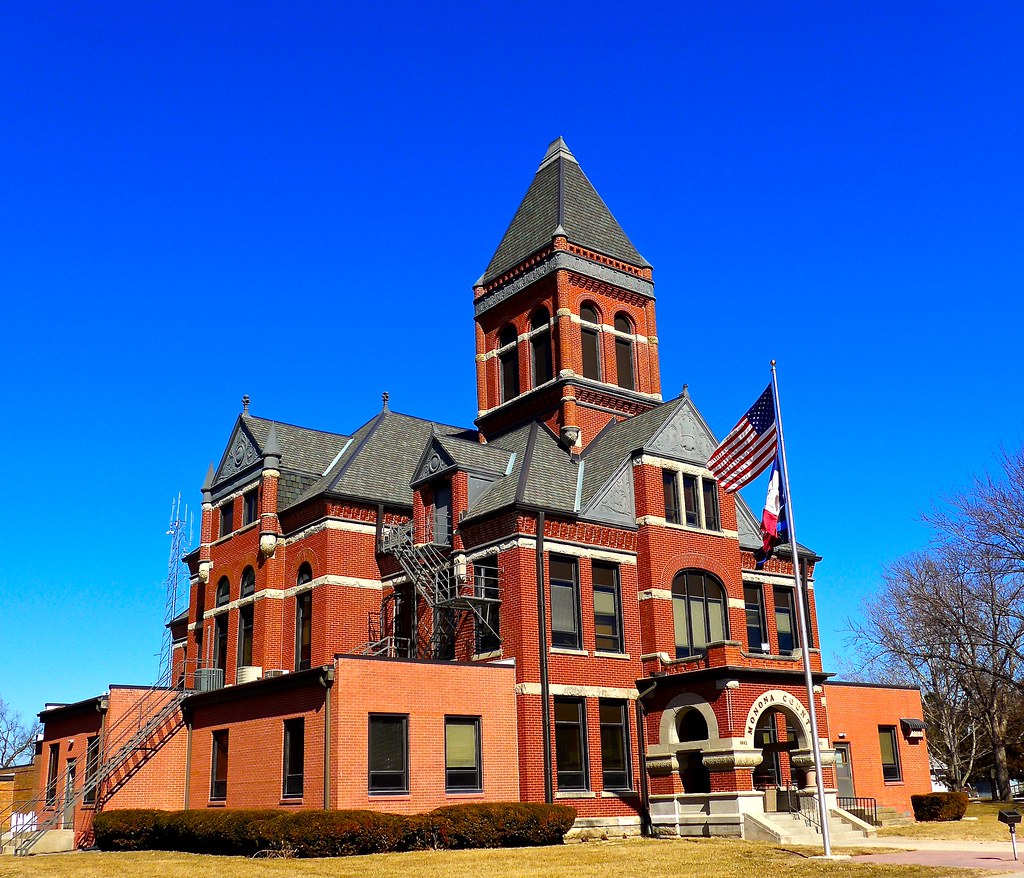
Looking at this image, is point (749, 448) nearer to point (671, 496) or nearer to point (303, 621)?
point (671, 496)

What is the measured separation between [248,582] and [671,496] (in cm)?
1601

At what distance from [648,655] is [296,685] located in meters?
10.9

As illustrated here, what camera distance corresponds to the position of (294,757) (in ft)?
100

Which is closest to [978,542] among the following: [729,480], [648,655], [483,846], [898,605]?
[898,605]

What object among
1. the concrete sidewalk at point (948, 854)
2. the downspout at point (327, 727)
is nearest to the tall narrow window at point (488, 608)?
the downspout at point (327, 727)

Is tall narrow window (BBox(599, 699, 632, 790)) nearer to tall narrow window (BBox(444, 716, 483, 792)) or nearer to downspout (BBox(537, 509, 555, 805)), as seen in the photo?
downspout (BBox(537, 509, 555, 805))

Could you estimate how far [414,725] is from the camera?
96.6 feet

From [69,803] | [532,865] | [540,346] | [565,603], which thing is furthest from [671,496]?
[69,803]

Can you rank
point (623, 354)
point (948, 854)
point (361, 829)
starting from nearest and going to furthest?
1. point (948, 854)
2. point (361, 829)
3. point (623, 354)

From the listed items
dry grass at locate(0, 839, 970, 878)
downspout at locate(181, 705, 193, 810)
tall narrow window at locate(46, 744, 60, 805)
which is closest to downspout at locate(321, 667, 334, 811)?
dry grass at locate(0, 839, 970, 878)

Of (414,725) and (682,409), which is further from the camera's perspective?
(682,409)

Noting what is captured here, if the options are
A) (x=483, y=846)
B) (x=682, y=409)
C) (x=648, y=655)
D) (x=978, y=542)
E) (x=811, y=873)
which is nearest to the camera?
(x=811, y=873)

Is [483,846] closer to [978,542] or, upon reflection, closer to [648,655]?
[648,655]

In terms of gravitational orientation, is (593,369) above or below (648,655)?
Answer: above
